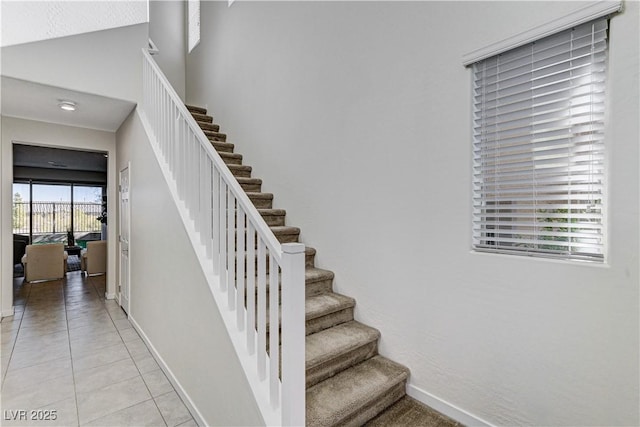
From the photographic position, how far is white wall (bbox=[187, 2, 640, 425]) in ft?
4.54

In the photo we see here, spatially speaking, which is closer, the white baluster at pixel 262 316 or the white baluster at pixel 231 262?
the white baluster at pixel 262 316

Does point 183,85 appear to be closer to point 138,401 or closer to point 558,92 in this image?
point 138,401

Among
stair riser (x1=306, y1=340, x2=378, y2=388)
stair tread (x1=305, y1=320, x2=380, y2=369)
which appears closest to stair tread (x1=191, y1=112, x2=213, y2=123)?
stair tread (x1=305, y1=320, x2=380, y2=369)

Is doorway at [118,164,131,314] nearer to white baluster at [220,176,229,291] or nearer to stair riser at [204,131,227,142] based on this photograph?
stair riser at [204,131,227,142]

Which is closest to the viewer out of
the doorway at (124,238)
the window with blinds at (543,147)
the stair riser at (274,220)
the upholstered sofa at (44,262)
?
the window with blinds at (543,147)

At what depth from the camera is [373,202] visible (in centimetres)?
234

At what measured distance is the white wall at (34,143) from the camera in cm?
405

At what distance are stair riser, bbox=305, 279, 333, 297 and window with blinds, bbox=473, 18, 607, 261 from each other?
1283 mm

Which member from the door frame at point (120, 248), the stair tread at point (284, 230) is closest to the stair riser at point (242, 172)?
Answer: the stair tread at point (284, 230)

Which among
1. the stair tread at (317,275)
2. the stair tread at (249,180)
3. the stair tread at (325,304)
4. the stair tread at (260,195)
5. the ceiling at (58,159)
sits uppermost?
the ceiling at (58,159)

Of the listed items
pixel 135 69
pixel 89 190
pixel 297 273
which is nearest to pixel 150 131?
pixel 135 69

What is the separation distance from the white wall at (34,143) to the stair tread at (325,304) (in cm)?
411

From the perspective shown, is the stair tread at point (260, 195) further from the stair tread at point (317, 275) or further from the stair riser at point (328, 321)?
the stair riser at point (328, 321)

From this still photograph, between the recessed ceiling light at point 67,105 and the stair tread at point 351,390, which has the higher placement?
the recessed ceiling light at point 67,105
